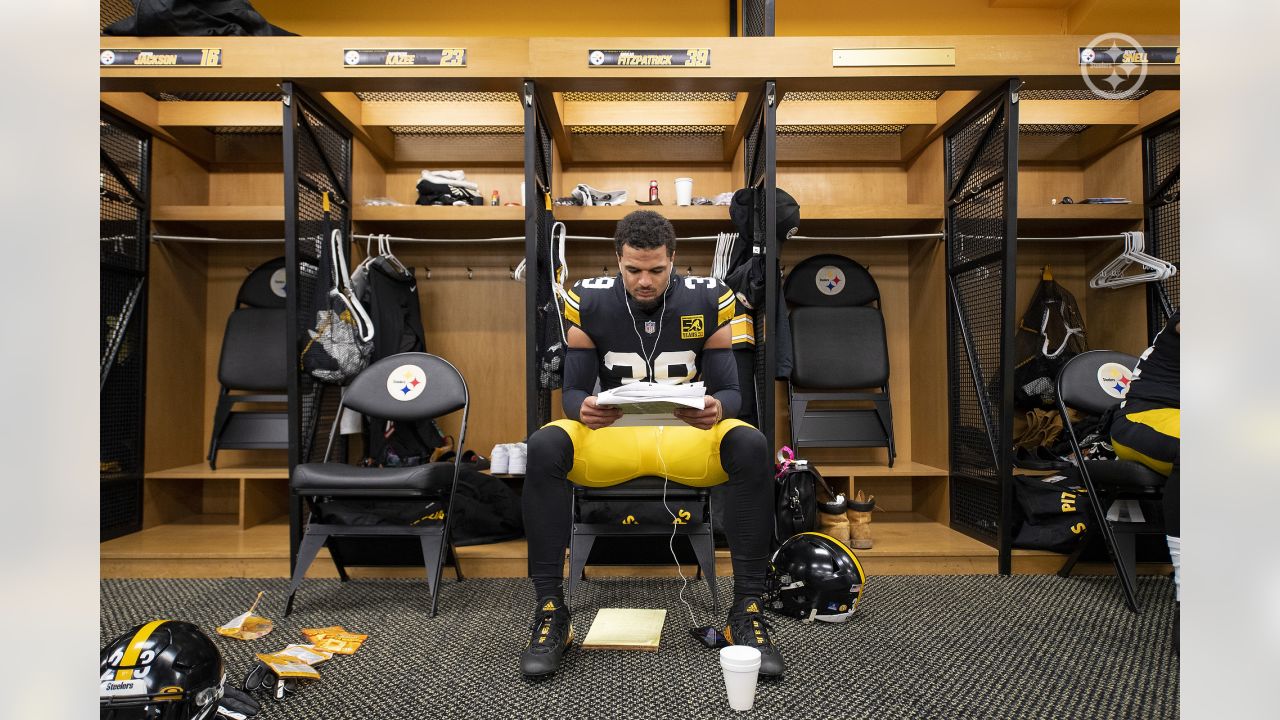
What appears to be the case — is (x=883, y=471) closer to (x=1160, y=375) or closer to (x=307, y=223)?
(x=1160, y=375)

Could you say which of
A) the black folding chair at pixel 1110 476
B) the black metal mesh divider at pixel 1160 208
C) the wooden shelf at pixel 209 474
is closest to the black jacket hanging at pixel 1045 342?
the black metal mesh divider at pixel 1160 208

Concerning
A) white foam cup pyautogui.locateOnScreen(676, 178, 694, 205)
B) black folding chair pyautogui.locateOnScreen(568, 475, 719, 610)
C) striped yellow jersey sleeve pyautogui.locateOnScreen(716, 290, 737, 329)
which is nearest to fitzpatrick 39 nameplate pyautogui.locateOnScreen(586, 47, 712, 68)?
white foam cup pyautogui.locateOnScreen(676, 178, 694, 205)

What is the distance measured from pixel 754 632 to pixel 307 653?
1250 millimetres

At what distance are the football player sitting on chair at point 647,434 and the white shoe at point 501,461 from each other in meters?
1.00

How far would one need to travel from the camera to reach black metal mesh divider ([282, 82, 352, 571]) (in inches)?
110

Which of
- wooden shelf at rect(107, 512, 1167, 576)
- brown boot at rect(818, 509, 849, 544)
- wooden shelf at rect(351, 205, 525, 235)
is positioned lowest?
wooden shelf at rect(107, 512, 1167, 576)

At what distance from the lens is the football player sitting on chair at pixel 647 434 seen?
1.95 meters

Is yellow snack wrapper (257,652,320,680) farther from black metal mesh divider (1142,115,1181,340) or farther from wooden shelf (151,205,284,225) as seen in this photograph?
black metal mesh divider (1142,115,1181,340)

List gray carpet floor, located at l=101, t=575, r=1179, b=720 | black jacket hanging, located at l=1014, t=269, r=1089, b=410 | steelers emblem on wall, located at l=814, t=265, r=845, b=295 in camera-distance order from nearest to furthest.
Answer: gray carpet floor, located at l=101, t=575, r=1179, b=720, black jacket hanging, located at l=1014, t=269, r=1089, b=410, steelers emblem on wall, located at l=814, t=265, r=845, b=295

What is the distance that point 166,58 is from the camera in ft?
9.19

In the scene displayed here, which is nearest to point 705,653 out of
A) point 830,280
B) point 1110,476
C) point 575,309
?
point 575,309

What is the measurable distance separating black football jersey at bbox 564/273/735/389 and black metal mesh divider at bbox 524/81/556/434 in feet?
1.80
